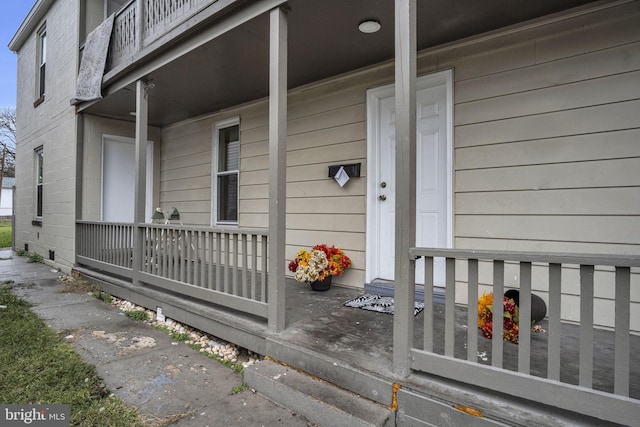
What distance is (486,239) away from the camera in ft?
9.49

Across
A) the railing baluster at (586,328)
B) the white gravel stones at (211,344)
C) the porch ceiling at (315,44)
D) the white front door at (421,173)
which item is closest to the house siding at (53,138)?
the porch ceiling at (315,44)

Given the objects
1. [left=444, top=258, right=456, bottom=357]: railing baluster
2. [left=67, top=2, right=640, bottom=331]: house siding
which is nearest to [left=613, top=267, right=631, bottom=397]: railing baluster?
[left=444, top=258, right=456, bottom=357]: railing baluster

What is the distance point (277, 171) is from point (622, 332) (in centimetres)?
203

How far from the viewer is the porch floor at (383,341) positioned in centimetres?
185

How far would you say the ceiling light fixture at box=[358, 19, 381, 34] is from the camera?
8.95 feet

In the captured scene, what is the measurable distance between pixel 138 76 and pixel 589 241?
15.4 ft

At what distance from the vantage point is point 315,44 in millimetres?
3123

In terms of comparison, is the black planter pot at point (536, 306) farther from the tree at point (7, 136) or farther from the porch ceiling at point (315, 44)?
the tree at point (7, 136)

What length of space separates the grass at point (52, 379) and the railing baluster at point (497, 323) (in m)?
1.84

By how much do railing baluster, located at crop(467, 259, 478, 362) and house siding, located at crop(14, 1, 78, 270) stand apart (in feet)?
19.1

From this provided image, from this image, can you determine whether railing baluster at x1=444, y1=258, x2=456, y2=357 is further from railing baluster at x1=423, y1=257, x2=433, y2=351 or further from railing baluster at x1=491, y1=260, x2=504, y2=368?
railing baluster at x1=491, y1=260, x2=504, y2=368

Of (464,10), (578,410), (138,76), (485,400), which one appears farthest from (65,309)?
(464,10)

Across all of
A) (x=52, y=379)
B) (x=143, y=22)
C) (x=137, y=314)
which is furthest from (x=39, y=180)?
(x=52, y=379)

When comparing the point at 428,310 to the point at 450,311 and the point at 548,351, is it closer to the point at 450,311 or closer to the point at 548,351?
the point at 450,311
